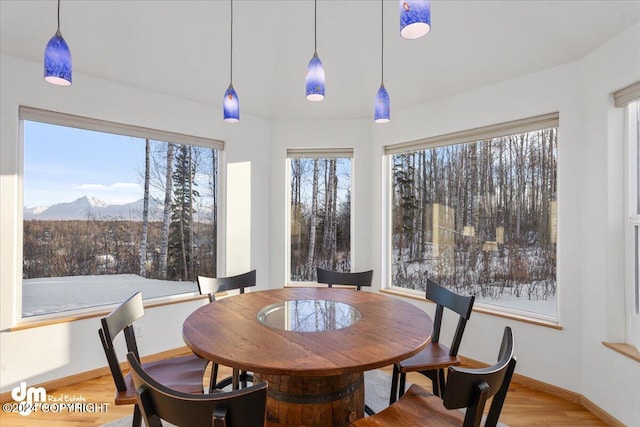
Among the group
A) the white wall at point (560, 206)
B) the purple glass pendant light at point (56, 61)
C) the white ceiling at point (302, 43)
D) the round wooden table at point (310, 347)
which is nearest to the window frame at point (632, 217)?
the white wall at point (560, 206)

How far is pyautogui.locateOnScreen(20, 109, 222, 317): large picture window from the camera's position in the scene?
2744 millimetres

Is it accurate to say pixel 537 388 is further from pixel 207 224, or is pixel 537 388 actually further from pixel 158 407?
pixel 207 224

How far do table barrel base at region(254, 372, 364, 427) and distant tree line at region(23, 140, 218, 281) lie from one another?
89.4 inches

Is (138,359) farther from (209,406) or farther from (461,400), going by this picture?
(461,400)

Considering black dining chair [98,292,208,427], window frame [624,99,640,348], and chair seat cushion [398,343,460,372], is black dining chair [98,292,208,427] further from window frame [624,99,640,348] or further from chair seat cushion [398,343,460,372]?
window frame [624,99,640,348]

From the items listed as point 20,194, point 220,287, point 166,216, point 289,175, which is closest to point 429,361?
point 220,287

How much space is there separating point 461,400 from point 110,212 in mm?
3177

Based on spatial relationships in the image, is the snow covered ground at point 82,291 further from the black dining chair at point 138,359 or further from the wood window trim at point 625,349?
the wood window trim at point 625,349

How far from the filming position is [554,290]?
9.00 feet

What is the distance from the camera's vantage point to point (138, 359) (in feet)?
5.47

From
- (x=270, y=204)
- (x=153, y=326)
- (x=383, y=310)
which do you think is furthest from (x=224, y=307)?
(x=270, y=204)

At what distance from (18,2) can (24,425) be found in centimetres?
277

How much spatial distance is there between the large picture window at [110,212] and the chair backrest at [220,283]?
1068mm

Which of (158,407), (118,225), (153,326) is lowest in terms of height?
(153,326)
